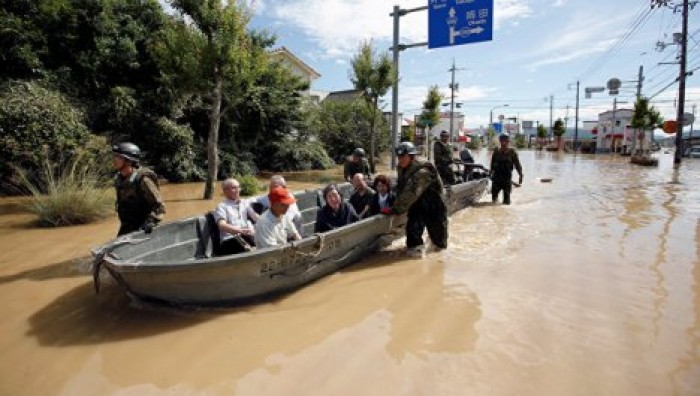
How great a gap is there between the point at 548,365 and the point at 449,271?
2286 millimetres

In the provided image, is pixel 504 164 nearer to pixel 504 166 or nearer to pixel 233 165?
pixel 504 166

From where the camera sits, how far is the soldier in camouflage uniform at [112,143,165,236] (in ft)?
15.1

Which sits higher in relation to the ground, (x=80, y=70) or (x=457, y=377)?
(x=80, y=70)

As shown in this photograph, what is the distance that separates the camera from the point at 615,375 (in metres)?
3.11

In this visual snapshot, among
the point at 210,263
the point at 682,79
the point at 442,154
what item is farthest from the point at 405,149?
the point at 682,79

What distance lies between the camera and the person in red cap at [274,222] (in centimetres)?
435

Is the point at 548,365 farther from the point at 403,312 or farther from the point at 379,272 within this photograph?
the point at 379,272

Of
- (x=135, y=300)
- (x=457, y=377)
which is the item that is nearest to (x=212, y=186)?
(x=135, y=300)

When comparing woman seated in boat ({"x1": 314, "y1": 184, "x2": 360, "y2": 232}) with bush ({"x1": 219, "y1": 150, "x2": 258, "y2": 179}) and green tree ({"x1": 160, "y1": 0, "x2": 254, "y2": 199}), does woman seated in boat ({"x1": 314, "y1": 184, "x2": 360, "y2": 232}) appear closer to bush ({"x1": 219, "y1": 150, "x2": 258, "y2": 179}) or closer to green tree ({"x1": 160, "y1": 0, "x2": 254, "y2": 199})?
green tree ({"x1": 160, "y1": 0, "x2": 254, "y2": 199})

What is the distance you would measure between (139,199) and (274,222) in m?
1.55

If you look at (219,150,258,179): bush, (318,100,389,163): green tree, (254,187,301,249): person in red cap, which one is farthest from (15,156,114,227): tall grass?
(318,100,389,163): green tree

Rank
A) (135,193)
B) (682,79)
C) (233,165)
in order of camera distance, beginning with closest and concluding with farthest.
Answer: (135,193), (233,165), (682,79)

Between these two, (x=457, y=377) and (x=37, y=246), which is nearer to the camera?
(x=457, y=377)

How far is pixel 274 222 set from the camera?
446 centimetres
